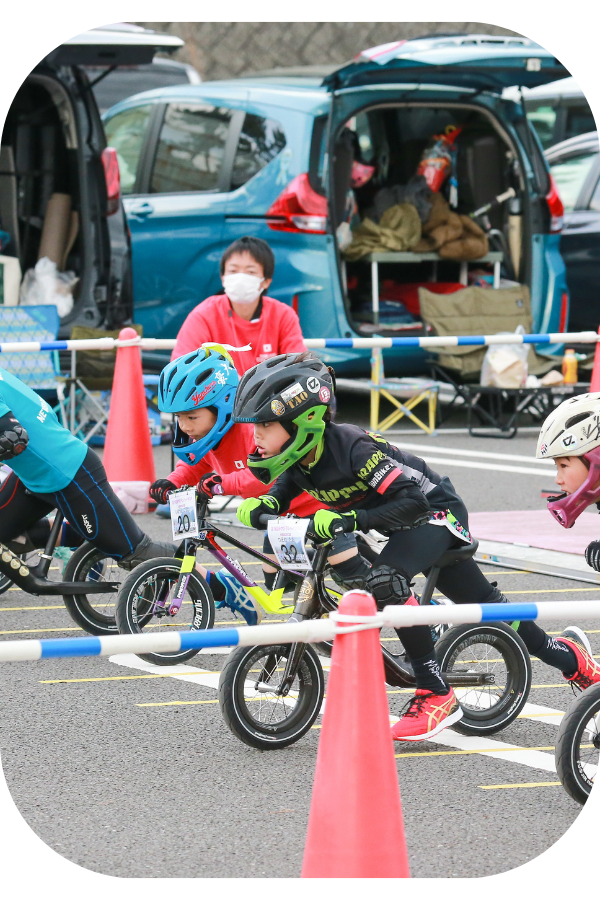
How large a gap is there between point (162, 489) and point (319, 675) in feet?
4.36

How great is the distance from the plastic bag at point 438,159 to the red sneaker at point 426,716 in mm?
8423

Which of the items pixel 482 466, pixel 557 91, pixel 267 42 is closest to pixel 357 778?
pixel 482 466

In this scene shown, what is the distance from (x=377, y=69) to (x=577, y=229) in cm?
268

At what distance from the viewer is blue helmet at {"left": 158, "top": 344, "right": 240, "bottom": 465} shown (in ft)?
19.5

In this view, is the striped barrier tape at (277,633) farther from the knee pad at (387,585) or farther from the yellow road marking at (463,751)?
the yellow road marking at (463,751)

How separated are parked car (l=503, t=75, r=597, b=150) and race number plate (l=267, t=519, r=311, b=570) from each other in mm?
13315

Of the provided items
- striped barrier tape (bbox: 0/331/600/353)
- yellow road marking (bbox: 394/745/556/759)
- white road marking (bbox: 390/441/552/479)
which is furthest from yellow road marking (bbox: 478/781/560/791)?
white road marking (bbox: 390/441/552/479)

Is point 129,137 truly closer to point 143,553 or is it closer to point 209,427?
point 143,553

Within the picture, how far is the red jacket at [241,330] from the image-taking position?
24.4 feet

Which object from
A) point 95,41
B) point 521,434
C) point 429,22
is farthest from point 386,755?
point 429,22

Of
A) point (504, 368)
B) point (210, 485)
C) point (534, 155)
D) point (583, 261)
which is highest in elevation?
point (210, 485)

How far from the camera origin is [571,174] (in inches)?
582

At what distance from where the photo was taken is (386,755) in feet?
11.7

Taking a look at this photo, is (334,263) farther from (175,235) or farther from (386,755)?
(386,755)
